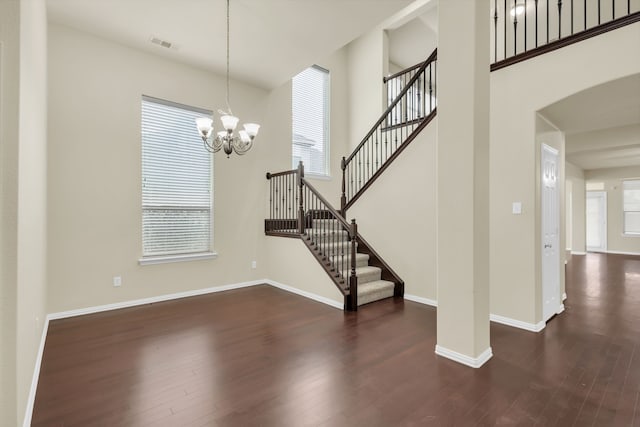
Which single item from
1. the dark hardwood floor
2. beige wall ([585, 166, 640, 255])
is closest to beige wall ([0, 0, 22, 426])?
the dark hardwood floor

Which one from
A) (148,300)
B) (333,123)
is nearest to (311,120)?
(333,123)

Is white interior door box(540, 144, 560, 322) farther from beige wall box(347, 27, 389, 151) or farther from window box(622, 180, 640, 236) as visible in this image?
window box(622, 180, 640, 236)

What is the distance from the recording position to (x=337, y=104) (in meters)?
7.25

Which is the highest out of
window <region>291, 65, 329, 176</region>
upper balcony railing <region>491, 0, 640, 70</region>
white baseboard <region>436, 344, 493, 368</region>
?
upper balcony railing <region>491, 0, 640, 70</region>

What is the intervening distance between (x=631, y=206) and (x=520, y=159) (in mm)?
9326

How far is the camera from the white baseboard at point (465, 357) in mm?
2644

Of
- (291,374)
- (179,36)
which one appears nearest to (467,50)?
(291,374)

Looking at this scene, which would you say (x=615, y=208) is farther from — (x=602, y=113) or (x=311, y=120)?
(x=311, y=120)

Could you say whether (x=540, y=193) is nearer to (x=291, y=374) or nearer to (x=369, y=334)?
(x=369, y=334)

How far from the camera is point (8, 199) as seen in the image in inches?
61.6

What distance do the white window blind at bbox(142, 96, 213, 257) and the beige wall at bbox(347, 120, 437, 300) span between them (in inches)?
109

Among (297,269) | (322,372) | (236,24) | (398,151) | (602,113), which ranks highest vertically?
(236,24)

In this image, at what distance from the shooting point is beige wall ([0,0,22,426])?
5.03ft

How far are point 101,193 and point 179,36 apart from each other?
2.26 m
